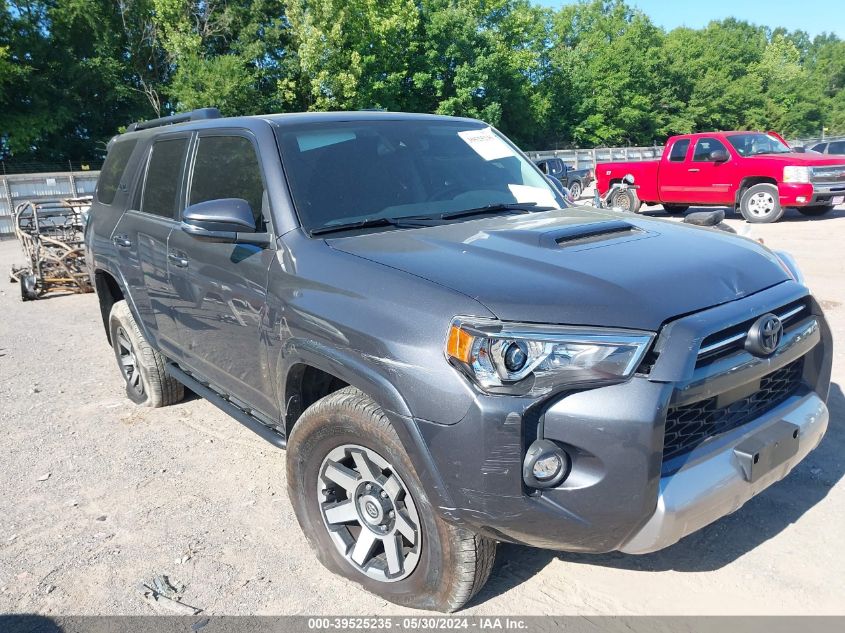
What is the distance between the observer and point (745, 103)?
63125 mm

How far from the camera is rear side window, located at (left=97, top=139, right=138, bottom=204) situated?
5008 millimetres

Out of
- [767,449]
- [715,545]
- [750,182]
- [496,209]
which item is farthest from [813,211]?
[767,449]

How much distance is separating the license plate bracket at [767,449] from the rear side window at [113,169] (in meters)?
4.41

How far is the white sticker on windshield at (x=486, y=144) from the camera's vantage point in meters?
3.89

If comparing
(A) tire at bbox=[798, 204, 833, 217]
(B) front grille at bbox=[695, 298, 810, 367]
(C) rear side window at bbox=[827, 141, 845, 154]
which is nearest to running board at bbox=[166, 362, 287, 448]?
(B) front grille at bbox=[695, 298, 810, 367]

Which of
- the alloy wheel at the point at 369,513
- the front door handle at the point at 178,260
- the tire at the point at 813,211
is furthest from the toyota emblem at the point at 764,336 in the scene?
the tire at the point at 813,211

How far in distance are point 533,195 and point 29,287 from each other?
8.91m

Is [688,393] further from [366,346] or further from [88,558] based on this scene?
[88,558]

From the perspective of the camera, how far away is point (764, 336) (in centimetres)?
237

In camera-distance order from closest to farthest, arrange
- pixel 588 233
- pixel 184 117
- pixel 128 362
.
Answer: pixel 588 233 < pixel 184 117 < pixel 128 362

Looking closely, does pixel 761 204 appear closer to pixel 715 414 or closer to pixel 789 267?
pixel 789 267

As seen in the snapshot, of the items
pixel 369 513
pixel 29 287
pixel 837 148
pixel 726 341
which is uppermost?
pixel 837 148

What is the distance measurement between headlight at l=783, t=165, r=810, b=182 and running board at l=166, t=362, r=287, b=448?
528 inches

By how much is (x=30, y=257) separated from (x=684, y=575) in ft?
34.4
